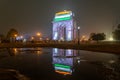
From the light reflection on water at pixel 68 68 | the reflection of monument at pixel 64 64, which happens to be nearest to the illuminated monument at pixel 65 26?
the reflection of monument at pixel 64 64

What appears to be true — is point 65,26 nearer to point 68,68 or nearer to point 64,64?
point 64,64

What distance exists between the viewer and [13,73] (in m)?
13.0

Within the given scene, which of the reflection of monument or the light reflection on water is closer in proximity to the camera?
the light reflection on water

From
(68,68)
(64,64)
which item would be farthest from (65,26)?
(68,68)

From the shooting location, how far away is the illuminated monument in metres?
143

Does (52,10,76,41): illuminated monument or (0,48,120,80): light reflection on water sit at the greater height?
(52,10,76,41): illuminated monument

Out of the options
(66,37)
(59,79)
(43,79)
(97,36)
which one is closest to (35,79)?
(43,79)

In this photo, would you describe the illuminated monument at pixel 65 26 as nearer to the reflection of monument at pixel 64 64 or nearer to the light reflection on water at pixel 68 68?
the reflection of monument at pixel 64 64

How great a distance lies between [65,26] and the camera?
479 ft

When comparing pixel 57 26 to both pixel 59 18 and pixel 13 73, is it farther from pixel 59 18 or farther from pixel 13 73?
pixel 13 73

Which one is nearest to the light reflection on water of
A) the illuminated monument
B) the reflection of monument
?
the reflection of monument

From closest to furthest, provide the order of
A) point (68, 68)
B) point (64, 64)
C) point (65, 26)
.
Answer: point (68, 68), point (64, 64), point (65, 26)

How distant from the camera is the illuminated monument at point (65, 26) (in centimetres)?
14262

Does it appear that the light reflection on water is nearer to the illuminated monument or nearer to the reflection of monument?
the reflection of monument
